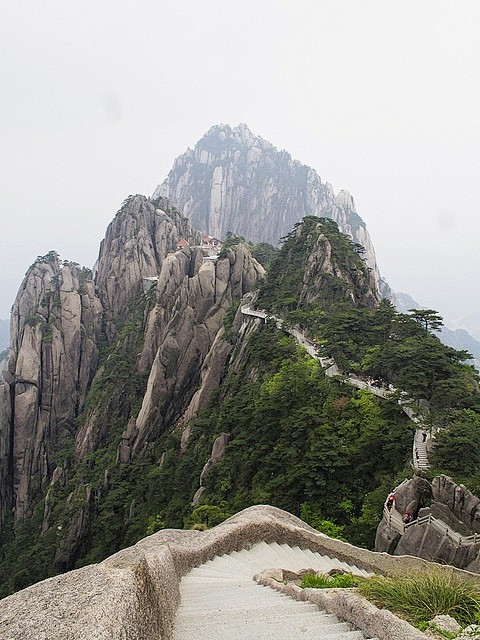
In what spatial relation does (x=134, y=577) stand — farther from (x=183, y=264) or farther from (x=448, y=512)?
(x=183, y=264)

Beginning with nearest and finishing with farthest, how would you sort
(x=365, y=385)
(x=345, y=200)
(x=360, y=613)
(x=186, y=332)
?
(x=360, y=613) → (x=365, y=385) → (x=186, y=332) → (x=345, y=200)

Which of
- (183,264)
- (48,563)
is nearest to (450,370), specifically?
(48,563)

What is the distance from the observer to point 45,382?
47.8m

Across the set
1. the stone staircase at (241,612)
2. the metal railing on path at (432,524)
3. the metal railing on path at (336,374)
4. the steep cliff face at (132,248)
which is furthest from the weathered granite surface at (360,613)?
the steep cliff face at (132,248)

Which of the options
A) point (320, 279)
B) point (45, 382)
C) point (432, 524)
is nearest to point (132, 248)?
point (45, 382)

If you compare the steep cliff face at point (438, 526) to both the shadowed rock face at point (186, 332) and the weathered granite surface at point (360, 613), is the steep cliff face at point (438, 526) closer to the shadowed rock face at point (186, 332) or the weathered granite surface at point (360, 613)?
the weathered granite surface at point (360, 613)

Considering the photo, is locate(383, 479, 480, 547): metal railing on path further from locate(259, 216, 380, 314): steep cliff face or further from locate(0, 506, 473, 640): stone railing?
locate(259, 216, 380, 314): steep cliff face

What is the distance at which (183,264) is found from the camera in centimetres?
4819

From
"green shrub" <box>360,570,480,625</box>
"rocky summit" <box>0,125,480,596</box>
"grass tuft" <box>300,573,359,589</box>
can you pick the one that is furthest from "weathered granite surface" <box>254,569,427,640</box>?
"rocky summit" <box>0,125,480,596</box>

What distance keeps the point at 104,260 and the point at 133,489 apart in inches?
1604

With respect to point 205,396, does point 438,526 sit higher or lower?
higher

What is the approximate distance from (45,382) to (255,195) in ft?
302

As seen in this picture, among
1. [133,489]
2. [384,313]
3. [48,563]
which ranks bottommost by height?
[48,563]

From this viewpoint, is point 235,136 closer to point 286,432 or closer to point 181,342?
point 181,342
